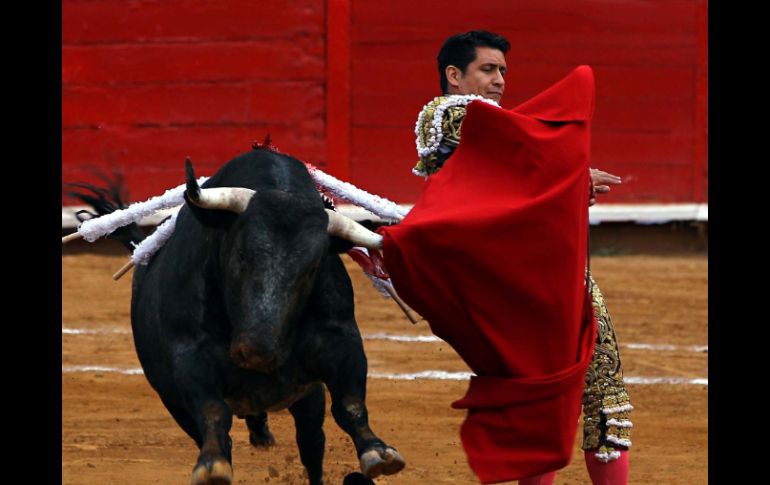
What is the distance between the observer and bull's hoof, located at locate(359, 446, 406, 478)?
3.77 meters

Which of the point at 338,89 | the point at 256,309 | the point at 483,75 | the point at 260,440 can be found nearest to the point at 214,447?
the point at 256,309

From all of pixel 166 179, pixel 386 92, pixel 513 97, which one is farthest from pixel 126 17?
pixel 513 97

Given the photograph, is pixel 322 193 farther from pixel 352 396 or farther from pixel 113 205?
pixel 113 205

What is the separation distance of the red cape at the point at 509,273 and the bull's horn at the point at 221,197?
1.20ft

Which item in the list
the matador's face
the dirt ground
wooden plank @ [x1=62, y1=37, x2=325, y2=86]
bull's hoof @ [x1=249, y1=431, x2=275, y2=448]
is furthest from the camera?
wooden plank @ [x1=62, y1=37, x2=325, y2=86]

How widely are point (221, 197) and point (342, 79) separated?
6.22m

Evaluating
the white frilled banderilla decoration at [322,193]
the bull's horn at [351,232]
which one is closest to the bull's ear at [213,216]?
the bull's horn at [351,232]

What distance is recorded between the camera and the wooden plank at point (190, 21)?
9.95 meters

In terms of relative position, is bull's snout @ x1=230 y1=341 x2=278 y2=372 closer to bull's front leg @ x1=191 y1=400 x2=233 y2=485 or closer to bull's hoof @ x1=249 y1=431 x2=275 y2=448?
bull's front leg @ x1=191 y1=400 x2=233 y2=485

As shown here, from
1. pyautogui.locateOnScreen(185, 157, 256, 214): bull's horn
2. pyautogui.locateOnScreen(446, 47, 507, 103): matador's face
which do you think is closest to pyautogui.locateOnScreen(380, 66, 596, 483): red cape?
pyautogui.locateOnScreen(446, 47, 507, 103): matador's face

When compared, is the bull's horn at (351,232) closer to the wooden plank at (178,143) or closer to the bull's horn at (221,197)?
the bull's horn at (221,197)

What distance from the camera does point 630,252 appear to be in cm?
988

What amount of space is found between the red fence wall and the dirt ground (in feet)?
3.30

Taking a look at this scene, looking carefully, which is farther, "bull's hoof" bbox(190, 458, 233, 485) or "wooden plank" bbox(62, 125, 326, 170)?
"wooden plank" bbox(62, 125, 326, 170)
